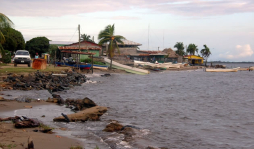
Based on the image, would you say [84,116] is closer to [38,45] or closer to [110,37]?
[110,37]

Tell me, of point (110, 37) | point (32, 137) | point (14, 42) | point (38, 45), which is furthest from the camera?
point (38, 45)

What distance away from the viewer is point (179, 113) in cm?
1449

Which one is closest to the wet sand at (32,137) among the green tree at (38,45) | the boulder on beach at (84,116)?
the boulder on beach at (84,116)

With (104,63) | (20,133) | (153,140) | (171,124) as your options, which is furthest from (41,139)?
(104,63)

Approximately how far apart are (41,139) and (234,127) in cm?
808

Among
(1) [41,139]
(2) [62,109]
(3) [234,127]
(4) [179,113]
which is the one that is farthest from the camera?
(4) [179,113]

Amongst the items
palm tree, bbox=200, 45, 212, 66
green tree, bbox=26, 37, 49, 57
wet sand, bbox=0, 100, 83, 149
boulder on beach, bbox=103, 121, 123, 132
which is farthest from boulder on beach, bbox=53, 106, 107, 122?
palm tree, bbox=200, 45, 212, 66

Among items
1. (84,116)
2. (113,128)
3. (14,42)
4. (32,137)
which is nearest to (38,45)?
(14,42)

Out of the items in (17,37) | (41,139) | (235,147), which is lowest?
(235,147)

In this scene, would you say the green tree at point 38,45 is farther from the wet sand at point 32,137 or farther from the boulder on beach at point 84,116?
the wet sand at point 32,137

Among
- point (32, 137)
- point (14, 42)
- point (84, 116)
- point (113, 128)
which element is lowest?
point (113, 128)

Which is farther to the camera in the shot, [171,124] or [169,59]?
[169,59]

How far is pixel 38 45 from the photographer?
60938 mm

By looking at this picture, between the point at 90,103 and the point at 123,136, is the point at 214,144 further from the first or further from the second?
the point at 90,103
